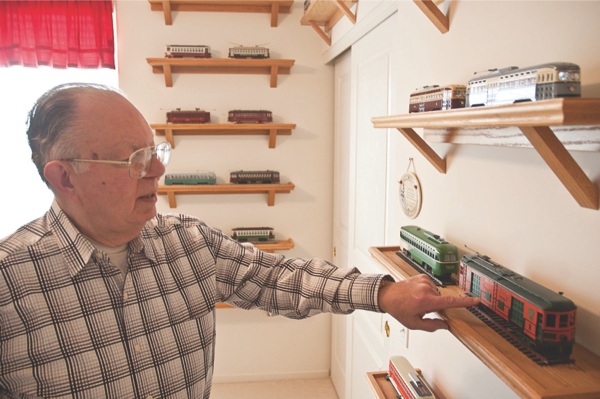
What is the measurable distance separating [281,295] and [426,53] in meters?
0.87

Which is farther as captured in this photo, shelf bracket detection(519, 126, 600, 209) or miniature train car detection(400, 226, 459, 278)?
miniature train car detection(400, 226, 459, 278)

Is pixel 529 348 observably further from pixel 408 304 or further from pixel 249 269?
pixel 249 269

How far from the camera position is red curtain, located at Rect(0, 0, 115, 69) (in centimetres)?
297

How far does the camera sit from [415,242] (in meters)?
1.29

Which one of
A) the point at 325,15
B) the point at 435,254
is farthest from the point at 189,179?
the point at 435,254

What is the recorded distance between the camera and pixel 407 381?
136cm

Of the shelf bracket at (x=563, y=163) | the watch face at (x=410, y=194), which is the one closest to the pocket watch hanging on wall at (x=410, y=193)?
the watch face at (x=410, y=194)

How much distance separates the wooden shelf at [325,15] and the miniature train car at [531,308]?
1769mm

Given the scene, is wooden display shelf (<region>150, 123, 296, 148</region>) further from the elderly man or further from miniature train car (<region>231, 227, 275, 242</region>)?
the elderly man

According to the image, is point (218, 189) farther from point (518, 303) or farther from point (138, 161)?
point (518, 303)

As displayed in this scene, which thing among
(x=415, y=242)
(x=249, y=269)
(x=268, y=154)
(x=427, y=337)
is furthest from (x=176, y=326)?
(x=268, y=154)

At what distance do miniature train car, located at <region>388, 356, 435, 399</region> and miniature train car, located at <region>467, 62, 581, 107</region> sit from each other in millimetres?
809

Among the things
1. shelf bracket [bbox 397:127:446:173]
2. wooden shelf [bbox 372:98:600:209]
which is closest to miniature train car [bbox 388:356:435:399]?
shelf bracket [bbox 397:127:446:173]

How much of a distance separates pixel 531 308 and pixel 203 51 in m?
2.78
